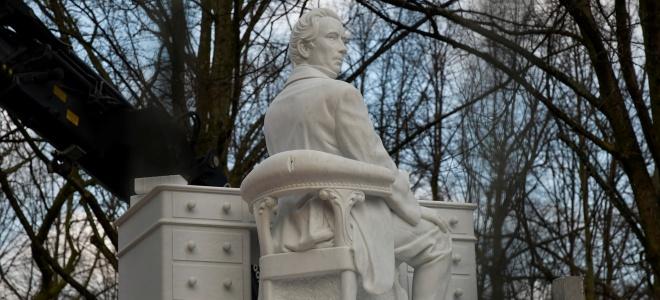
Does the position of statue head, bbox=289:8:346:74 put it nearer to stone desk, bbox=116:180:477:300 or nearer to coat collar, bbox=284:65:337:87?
coat collar, bbox=284:65:337:87

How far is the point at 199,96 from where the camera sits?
1369 centimetres

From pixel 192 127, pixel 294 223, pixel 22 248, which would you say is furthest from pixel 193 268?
pixel 22 248

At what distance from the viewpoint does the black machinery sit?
9695 mm

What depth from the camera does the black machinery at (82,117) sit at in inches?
382

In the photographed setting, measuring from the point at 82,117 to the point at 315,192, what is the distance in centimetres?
323

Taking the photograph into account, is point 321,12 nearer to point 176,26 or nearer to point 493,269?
point 176,26

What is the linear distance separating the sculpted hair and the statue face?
0.03 meters

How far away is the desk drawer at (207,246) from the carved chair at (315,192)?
26.6 inches

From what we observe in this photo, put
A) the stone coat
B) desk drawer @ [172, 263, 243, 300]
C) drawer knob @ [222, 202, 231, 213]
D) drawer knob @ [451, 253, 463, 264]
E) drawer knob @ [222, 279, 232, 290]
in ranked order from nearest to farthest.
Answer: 1. the stone coat
2. desk drawer @ [172, 263, 243, 300]
3. drawer knob @ [222, 279, 232, 290]
4. drawer knob @ [222, 202, 231, 213]
5. drawer knob @ [451, 253, 463, 264]

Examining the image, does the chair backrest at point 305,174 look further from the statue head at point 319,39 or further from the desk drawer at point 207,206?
the statue head at point 319,39

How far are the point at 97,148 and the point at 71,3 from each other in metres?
4.79

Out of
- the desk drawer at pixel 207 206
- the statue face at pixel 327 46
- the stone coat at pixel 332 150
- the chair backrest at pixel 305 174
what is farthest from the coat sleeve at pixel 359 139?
Result: the desk drawer at pixel 207 206

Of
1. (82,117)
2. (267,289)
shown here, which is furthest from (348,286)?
(82,117)

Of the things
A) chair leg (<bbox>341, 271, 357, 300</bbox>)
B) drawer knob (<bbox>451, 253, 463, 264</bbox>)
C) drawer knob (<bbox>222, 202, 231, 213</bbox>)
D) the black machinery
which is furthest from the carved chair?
the black machinery
